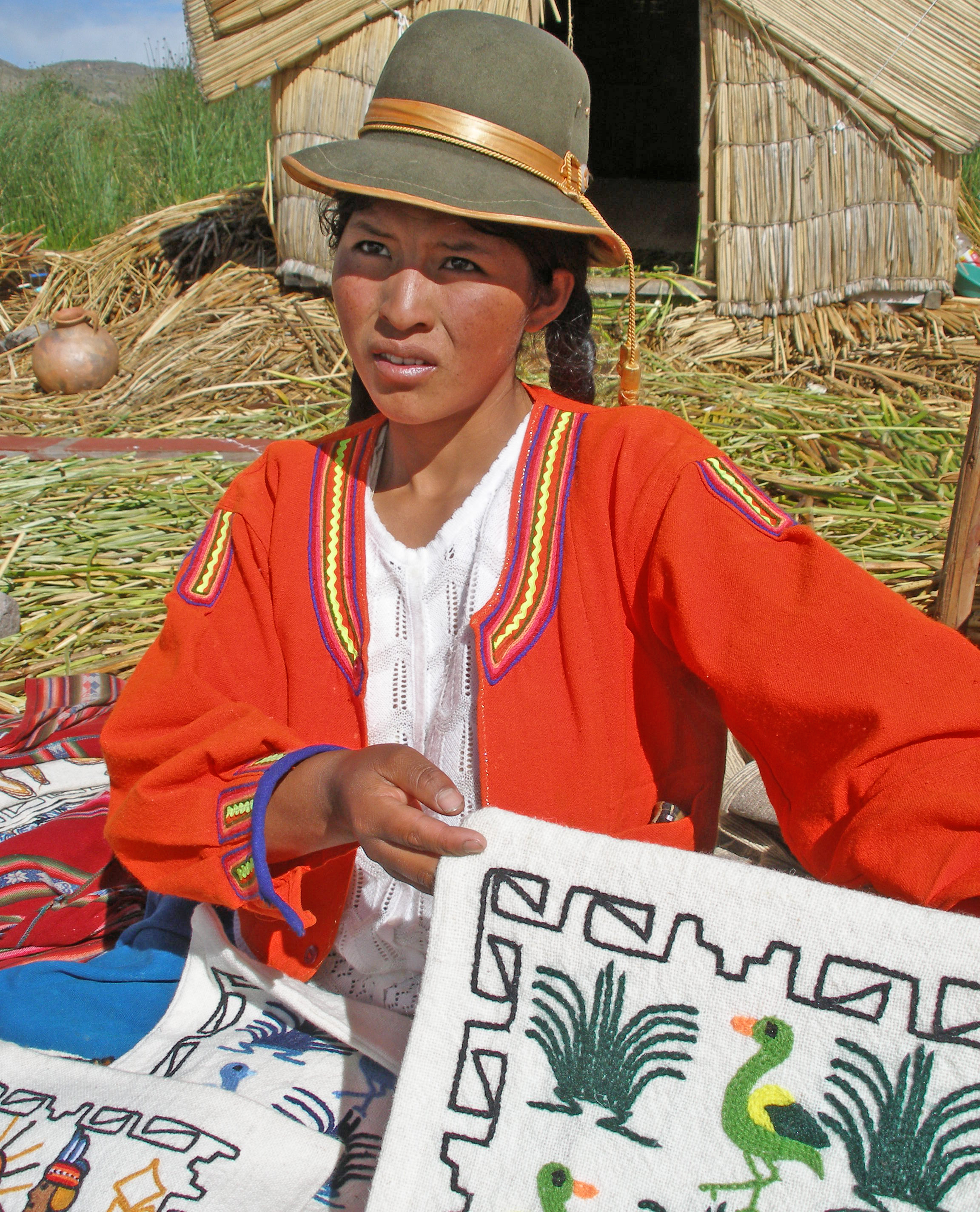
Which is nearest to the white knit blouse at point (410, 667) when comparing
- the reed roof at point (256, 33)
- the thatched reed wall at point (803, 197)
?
the thatched reed wall at point (803, 197)

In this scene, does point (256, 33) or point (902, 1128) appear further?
point (256, 33)

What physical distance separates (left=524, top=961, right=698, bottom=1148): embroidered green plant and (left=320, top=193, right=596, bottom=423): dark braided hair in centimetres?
98

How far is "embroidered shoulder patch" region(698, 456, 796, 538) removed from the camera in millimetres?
1242

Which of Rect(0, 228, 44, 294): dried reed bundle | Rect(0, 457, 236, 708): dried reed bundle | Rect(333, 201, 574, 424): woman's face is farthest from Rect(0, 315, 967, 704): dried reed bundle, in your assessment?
Rect(0, 228, 44, 294): dried reed bundle

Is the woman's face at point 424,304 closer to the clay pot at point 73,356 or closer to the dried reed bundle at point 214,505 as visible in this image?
the dried reed bundle at point 214,505

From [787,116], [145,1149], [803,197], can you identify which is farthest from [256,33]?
[145,1149]

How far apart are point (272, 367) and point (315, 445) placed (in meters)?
3.99

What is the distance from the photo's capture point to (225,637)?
4.93 ft

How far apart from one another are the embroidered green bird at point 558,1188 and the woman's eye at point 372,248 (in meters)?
1.14

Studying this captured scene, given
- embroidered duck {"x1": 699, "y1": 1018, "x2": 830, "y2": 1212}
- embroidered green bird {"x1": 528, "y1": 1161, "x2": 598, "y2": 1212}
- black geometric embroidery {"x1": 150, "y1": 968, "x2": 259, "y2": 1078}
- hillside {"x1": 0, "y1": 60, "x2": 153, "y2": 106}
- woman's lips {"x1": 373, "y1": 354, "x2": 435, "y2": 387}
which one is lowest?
black geometric embroidery {"x1": 150, "y1": 968, "x2": 259, "y2": 1078}

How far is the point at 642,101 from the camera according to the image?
9992 millimetres

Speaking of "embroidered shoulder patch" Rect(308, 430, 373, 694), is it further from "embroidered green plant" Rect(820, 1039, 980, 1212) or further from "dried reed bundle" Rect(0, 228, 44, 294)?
"dried reed bundle" Rect(0, 228, 44, 294)

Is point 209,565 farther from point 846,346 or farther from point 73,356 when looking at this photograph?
point 73,356

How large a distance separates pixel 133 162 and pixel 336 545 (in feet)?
35.3
